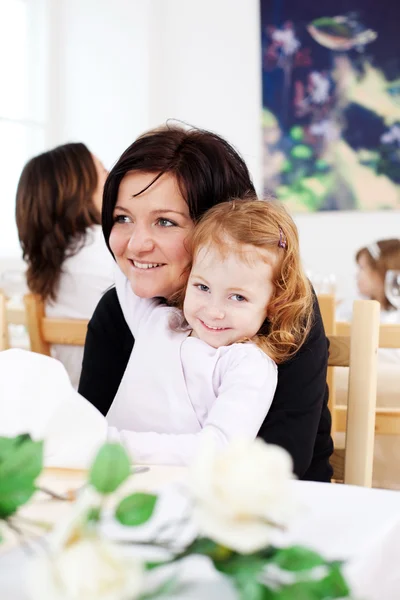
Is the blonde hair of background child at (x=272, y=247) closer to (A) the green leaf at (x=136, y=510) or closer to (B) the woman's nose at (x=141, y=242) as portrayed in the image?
(B) the woman's nose at (x=141, y=242)

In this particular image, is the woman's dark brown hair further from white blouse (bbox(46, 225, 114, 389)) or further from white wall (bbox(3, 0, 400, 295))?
white wall (bbox(3, 0, 400, 295))

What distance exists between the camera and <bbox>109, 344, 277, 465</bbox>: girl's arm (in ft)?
2.96

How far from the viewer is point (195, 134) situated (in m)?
1.24

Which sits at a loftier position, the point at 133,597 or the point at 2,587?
the point at 133,597

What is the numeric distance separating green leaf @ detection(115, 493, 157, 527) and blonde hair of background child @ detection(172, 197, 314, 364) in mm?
777

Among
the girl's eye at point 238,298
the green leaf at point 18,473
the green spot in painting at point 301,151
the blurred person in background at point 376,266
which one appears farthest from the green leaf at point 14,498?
the green spot in painting at point 301,151

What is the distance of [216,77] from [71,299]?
289cm

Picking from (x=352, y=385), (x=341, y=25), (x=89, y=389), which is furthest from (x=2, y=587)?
(x=341, y=25)

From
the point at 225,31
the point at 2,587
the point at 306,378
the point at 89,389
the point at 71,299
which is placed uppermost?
the point at 225,31

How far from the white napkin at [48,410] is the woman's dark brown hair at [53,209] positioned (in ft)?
5.29

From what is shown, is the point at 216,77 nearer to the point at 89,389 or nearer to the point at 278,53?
the point at 278,53

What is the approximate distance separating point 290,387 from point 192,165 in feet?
1.25

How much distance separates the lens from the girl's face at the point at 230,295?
113cm

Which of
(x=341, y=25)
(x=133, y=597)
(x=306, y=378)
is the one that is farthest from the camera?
(x=341, y=25)
